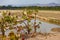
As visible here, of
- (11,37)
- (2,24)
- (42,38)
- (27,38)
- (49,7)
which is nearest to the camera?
(11,37)

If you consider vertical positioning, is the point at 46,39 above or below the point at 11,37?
below

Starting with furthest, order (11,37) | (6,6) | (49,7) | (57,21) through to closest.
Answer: (49,7) → (6,6) → (57,21) → (11,37)

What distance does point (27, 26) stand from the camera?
3.92 m

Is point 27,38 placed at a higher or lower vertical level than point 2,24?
lower

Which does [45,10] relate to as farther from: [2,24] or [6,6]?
[2,24]

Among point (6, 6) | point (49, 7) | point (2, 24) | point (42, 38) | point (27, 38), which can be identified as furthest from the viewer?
point (49, 7)

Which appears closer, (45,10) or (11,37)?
(11,37)

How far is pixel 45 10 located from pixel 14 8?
68.2 inches

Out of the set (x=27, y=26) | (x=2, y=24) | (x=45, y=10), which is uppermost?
(x=2, y=24)

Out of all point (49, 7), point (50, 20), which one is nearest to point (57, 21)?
point (50, 20)

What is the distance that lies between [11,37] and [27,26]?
2753 millimetres

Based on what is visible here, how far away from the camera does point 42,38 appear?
149 inches

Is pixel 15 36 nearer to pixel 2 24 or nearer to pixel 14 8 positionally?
pixel 2 24

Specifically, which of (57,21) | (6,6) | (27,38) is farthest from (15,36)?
(6,6)
